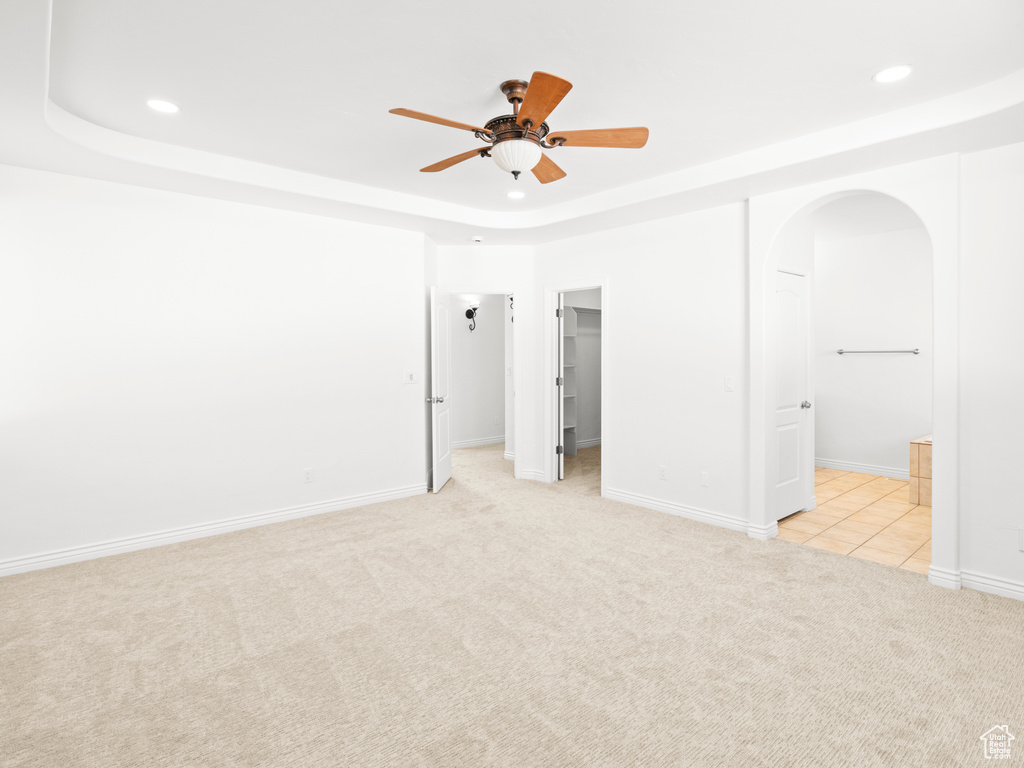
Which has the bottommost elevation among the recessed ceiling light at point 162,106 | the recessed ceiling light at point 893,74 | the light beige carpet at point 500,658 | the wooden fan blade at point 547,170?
the light beige carpet at point 500,658

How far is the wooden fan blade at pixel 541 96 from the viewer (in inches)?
78.6

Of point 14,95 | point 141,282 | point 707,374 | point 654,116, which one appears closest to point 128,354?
point 141,282

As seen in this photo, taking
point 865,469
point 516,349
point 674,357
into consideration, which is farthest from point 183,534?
point 865,469

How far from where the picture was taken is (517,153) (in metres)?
2.52

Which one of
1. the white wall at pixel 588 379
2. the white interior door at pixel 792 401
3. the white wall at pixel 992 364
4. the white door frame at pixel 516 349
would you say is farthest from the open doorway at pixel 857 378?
the white wall at pixel 588 379

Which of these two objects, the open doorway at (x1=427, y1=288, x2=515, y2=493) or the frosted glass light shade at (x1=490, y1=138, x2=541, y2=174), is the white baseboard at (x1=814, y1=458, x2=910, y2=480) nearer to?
the open doorway at (x1=427, y1=288, x2=515, y2=493)

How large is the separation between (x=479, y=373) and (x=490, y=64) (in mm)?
5515

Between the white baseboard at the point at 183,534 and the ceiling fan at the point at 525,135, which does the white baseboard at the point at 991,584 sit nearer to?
the ceiling fan at the point at 525,135

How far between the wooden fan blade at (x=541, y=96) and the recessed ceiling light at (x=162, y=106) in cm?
189

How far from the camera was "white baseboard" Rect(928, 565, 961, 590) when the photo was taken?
10.0 ft

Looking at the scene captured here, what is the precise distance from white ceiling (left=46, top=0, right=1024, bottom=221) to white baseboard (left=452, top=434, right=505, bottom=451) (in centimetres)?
482

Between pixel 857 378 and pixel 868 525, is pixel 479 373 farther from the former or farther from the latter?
pixel 868 525

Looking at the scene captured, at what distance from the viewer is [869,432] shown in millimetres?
6000

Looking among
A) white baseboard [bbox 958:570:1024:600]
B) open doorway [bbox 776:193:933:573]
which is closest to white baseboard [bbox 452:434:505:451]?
open doorway [bbox 776:193:933:573]
